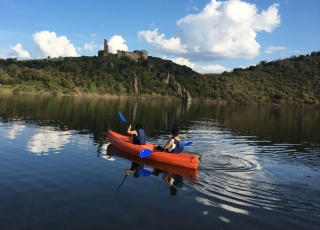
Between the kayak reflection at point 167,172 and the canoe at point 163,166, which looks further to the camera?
the canoe at point 163,166

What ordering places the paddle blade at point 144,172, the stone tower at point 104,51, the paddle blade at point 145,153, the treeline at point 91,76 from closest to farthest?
the paddle blade at point 144,172
the paddle blade at point 145,153
the treeline at point 91,76
the stone tower at point 104,51

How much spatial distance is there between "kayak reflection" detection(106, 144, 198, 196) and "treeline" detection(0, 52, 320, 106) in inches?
3741

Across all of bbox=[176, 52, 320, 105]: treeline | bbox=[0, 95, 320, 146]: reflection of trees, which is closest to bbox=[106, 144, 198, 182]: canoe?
bbox=[0, 95, 320, 146]: reflection of trees

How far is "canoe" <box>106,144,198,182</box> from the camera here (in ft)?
42.7

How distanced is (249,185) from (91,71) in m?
144

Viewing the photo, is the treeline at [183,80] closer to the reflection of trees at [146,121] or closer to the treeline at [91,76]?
the treeline at [91,76]

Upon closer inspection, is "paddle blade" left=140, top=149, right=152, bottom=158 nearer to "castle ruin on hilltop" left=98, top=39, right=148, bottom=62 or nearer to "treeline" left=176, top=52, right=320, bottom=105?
"treeline" left=176, top=52, right=320, bottom=105

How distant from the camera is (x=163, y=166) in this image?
14469mm

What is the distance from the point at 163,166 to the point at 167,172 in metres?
0.98

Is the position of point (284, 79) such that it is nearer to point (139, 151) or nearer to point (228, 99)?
point (228, 99)

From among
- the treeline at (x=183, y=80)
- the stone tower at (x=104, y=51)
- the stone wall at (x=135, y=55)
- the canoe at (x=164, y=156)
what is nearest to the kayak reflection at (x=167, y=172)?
the canoe at (x=164, y=156)

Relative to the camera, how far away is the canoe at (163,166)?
13028 mm

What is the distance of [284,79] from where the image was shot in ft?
496

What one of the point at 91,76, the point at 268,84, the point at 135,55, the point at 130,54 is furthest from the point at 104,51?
the point at 268,84
